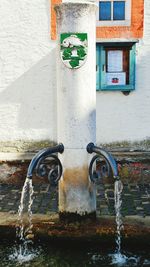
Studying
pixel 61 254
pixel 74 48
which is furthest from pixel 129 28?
pixel 61 254

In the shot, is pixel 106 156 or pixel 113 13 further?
pixel 113 13

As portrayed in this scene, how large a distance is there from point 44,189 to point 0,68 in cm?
175

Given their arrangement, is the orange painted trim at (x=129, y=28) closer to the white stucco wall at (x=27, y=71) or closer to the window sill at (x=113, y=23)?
the window sill at (x=113, y=23)

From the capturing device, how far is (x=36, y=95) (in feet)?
20.9

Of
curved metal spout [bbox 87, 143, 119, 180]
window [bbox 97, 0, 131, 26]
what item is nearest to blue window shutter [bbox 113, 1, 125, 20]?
window [bbox 97, 0, 131, 26]

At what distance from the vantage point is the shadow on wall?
632 centimetres

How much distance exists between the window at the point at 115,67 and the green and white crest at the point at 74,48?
6.68 ft

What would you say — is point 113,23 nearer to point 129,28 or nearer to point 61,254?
point 129,28

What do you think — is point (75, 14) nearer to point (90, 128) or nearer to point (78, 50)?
point (78, 50)

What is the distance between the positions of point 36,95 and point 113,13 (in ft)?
4.92

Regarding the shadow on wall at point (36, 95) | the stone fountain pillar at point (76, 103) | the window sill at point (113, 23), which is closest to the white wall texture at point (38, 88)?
the shadow on wall at point (36, 95)

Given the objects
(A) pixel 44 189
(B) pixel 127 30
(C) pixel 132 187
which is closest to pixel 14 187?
(A) pixel 44 189

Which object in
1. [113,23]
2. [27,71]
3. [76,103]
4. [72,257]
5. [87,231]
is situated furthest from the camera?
[27,71]

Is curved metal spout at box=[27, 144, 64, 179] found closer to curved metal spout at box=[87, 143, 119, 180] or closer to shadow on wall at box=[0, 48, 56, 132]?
curved metal spout at box=[87, 143, 119, 180]
